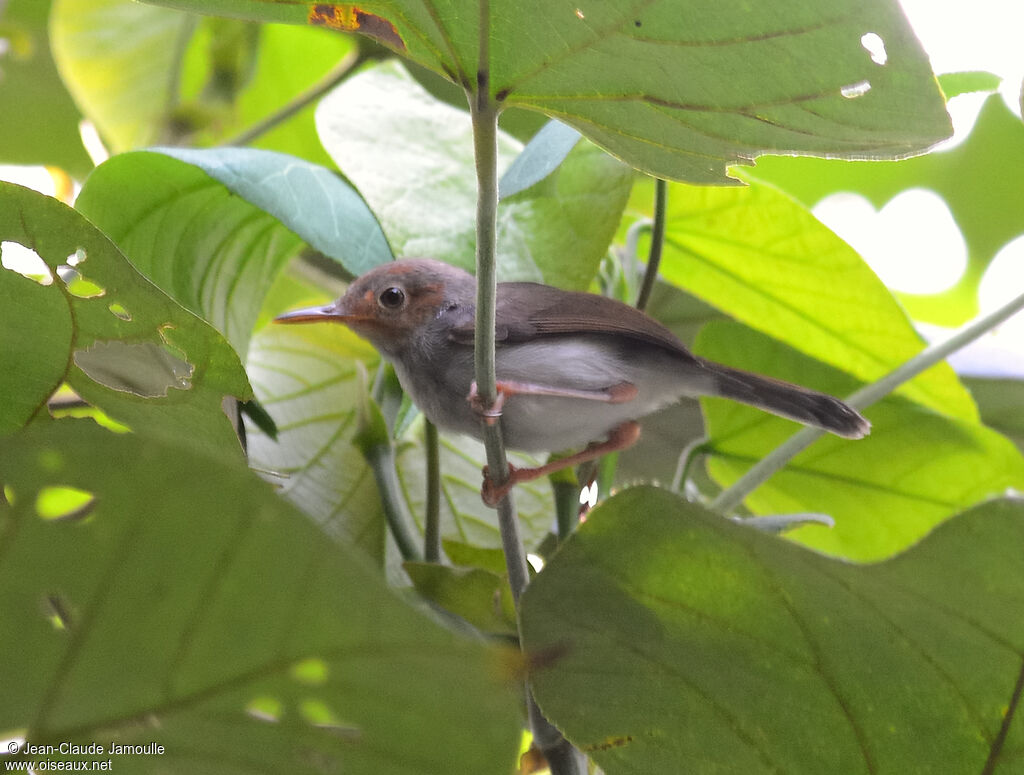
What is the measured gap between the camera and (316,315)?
1463 millimetres

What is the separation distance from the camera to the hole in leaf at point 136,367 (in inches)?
35.9

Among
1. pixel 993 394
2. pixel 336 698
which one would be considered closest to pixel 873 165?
pixel 993 394

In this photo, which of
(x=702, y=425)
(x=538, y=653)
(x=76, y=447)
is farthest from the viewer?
(x=702, y=425)

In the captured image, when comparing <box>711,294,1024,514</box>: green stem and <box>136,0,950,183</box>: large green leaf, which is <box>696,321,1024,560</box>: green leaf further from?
<box>136,0,950,183</box>: large green leaf

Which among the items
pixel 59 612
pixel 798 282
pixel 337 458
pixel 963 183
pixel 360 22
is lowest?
pixel 337 458

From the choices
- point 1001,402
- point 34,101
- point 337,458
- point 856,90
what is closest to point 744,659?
point 856,90

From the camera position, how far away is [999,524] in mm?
727

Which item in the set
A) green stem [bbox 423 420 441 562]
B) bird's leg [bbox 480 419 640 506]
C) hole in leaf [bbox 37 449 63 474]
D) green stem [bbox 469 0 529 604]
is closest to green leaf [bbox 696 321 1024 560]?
bird's leg [bbox 480 419 640 506]

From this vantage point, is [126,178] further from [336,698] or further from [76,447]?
[336,698]

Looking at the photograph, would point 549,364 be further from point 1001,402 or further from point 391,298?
point 1001,402

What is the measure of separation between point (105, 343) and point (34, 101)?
1.86 metres

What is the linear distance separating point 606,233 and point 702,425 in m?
0.79

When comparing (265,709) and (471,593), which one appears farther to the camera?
(471,593)

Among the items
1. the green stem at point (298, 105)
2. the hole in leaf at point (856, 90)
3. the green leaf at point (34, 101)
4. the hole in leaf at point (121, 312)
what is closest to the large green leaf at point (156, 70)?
the green stem at point (298, 105)
